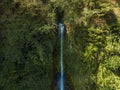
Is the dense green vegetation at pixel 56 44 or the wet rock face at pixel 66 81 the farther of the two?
the wet rock face at pixel 66 81

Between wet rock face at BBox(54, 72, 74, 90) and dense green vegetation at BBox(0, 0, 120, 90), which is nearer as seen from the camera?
dense green vegetation at BBox(0, 0, 120, 90)

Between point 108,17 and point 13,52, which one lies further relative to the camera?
point 108,17

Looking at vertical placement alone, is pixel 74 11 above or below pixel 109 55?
above

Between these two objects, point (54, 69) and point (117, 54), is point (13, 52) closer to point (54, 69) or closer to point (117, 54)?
point (54, 69)

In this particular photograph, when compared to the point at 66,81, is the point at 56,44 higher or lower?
higher

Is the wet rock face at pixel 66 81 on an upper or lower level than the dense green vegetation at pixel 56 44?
lower

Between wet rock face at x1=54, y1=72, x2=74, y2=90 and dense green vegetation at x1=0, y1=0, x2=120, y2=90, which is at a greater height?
dense green vegetation at x1=0, y1=0, x2=120, y2=90

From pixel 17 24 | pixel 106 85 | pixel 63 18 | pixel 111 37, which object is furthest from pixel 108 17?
pixel 17 24

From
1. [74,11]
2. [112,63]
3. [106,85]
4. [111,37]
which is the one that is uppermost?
[74,11]
